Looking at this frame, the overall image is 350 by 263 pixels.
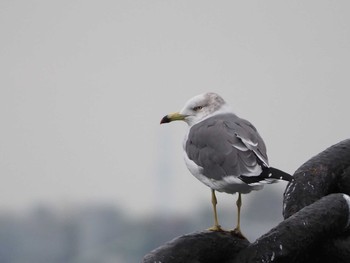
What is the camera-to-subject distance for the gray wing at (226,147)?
6.22 feet

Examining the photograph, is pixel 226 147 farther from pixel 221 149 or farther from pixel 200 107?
pixel 200 107

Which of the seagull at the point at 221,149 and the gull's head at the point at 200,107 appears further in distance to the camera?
the gull's head at the point at 200,107

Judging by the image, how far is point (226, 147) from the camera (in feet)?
6.88

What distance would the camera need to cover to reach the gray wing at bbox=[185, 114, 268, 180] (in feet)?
6.22

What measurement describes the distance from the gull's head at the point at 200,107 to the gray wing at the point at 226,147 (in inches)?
2.9

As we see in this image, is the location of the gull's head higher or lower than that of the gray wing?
higher

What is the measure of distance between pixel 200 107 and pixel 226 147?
352mm

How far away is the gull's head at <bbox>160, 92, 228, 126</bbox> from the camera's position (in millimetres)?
2375

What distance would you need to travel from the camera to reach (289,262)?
129 centimetres

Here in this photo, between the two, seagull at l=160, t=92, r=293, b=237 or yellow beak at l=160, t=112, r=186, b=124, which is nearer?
seagull at l=160, t=92, r=293, b=237

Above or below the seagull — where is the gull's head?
above

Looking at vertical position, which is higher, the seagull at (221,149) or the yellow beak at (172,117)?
the yellow beak at (172,117)

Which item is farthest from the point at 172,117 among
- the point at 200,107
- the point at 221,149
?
the point at 221,149

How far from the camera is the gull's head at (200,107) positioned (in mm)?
2375
